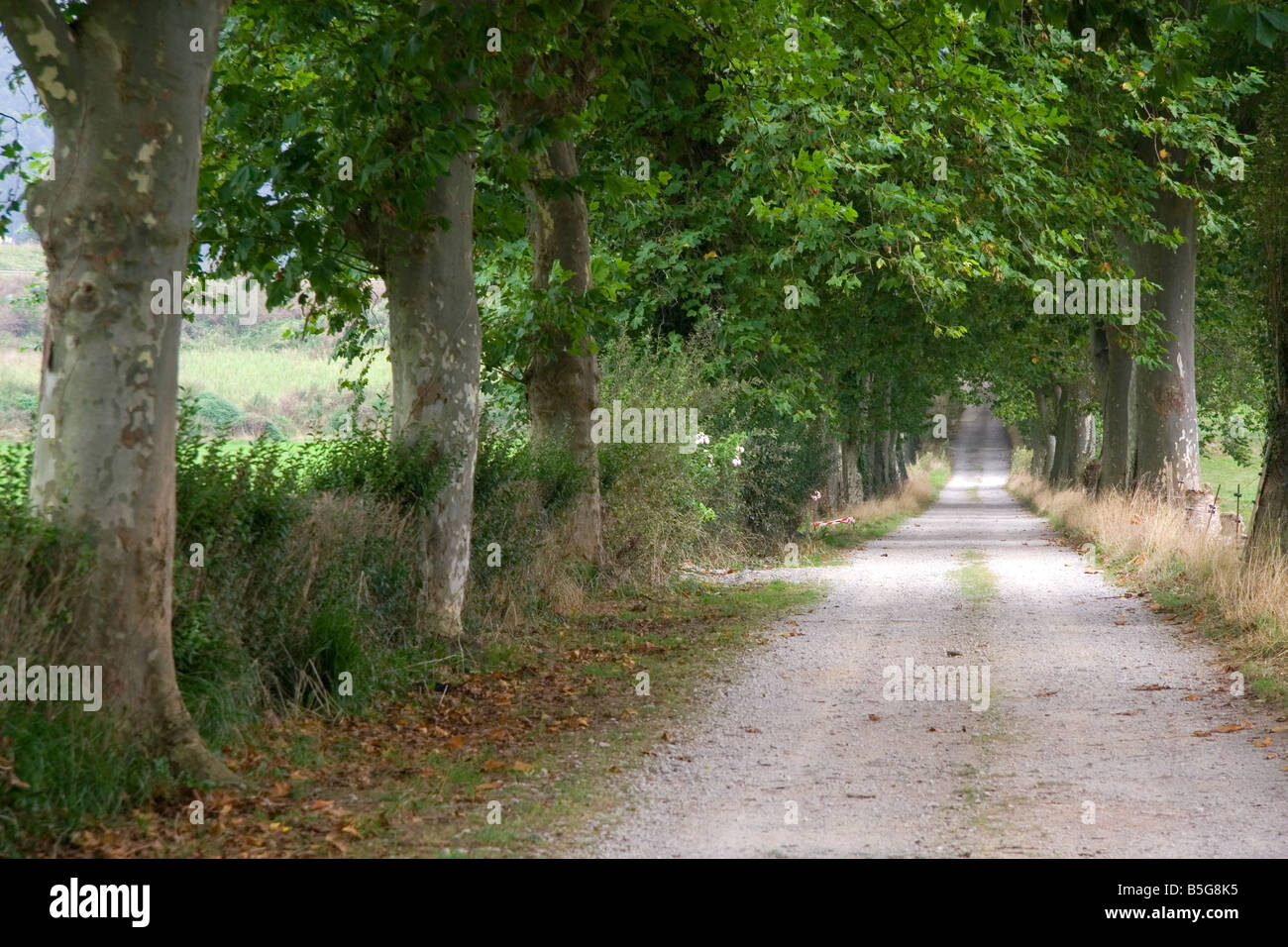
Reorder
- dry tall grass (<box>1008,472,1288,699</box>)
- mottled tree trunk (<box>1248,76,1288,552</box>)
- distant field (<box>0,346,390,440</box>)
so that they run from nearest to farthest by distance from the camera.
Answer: dry tall grass (<box>1008,472,1288,699</box>)
mottled tree trunk (<box>1248,76,1288,552</box>)
distant field (<box>0,346,390,440</box>)

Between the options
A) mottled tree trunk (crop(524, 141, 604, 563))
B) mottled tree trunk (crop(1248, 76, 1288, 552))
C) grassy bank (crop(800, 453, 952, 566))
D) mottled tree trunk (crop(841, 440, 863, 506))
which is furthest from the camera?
mottled tree trunk (crop(841, 440, 863, 506))

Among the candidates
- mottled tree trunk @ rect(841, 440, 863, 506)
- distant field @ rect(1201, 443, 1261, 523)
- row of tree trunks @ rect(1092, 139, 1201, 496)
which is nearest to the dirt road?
row of tree trunks @ rect(1092, 139, 1201, 496)

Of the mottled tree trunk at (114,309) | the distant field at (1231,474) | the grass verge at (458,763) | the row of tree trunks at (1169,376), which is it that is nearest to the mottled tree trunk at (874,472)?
the row of tree trunks at (1169,376)

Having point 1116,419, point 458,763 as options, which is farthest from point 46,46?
point 1116,419

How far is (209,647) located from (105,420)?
175 cm

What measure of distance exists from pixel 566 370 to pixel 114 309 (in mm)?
10224

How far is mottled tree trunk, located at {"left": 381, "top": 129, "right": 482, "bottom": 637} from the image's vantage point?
11.3 meters

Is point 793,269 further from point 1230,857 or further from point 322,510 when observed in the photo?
point 1230,857

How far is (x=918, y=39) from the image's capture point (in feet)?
48.2

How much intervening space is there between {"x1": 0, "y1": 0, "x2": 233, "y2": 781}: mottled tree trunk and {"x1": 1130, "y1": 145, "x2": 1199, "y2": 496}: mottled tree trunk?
20.5 meters

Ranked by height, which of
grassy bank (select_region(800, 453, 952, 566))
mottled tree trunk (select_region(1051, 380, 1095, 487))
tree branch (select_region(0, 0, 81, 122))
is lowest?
grassy bank (select_region(800, 453, 952, 566))

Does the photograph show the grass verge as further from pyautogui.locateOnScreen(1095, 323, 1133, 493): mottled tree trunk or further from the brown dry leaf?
pyautogui.locateOnScreen(1095, 323, 1133, 493): mottled tree trunk

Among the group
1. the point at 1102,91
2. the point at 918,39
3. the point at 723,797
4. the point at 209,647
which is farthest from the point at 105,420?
the point at 1102,91

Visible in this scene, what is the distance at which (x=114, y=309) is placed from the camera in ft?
22.2
